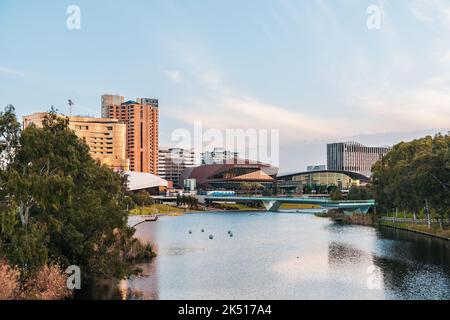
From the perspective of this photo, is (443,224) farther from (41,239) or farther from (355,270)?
(41,239)

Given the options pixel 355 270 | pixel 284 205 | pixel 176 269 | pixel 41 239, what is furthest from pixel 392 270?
pixel 284 205

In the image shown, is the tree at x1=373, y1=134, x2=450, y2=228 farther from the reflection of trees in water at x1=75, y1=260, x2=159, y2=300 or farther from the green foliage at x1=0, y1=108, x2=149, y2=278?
the green foliage at x1=0, y1=108, x2=149, y2=278

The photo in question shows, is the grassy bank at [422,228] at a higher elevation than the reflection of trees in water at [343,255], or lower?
higher

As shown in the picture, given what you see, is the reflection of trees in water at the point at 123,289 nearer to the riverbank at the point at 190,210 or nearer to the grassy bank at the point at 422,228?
the grassy bank at the point at 422,228

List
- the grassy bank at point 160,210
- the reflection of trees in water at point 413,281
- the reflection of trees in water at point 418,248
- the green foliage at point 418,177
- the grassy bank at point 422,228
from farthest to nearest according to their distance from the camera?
the grassy bank at point 160,210 < the grassy bank at point 422,228 < the green foliage at point 418,177 < the reflection of trees in water at point 418,248 < the reflection of trees in water at point 413,281

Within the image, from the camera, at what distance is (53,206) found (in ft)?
104

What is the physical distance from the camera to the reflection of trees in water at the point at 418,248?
5484 cm

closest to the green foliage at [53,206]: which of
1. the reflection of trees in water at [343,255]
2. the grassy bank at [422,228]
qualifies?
the reflection of trees in water at [343,255]

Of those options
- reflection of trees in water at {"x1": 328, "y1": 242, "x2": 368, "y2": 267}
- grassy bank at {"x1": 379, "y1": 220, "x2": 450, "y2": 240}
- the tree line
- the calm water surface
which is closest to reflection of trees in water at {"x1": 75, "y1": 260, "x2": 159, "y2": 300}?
the calm water surface

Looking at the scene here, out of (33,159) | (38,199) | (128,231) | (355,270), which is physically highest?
(33,159)

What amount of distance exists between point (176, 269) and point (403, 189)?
47.5m

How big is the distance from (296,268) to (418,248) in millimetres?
21751

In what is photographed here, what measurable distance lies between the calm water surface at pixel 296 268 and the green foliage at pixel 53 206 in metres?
4.20
